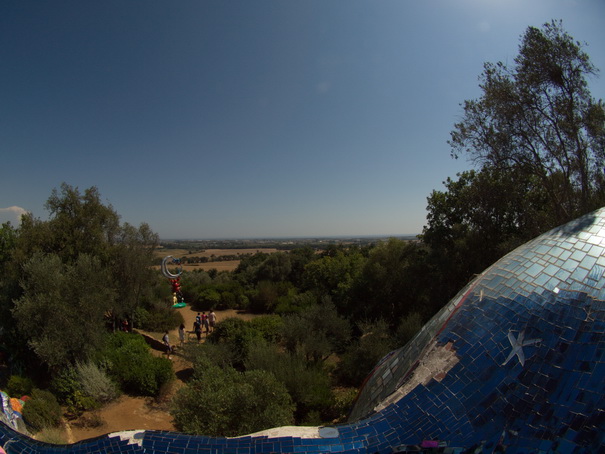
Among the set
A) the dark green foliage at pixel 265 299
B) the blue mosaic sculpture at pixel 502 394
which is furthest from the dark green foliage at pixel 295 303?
the blue mosaic sculpture at pixel 502 394

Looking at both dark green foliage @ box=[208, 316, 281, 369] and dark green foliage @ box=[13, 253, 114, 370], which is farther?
dark green foliage @ box=[208, 316, 281, 369]

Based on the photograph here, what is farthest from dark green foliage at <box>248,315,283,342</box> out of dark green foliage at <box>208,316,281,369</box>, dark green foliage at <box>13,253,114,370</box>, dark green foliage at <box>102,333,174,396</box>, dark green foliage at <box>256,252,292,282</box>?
dark green foliage at <box>256,252,292,282</box>

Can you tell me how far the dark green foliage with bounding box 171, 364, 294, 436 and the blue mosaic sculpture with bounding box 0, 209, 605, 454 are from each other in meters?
4.03

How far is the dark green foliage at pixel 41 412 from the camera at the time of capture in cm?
871

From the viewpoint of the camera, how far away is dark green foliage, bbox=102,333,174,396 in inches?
466

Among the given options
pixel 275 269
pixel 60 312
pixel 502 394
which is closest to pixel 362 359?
pixel 502 394

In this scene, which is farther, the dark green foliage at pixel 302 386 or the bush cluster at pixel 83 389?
the bush cluster at pixel 83 389

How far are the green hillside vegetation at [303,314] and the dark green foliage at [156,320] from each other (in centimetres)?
14

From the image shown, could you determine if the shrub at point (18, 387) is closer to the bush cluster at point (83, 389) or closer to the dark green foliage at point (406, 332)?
the bush cluster at point (83, 389)

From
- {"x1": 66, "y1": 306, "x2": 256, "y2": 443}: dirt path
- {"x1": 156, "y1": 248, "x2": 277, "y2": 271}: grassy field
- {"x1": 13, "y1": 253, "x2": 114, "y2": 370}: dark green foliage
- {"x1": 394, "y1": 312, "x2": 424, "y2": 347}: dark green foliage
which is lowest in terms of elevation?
{"x1": 156, "y1": 248, "x2": 277, "y2": 271}: grassy field

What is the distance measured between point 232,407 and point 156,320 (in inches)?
652

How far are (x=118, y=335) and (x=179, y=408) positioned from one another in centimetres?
1058

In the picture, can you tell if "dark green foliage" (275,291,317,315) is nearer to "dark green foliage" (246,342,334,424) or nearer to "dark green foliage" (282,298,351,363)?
"dark green foliage" (282,298,351,363)

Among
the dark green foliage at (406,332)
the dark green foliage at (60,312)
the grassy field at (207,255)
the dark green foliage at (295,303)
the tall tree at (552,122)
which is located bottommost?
the grassy field at (207,255)
